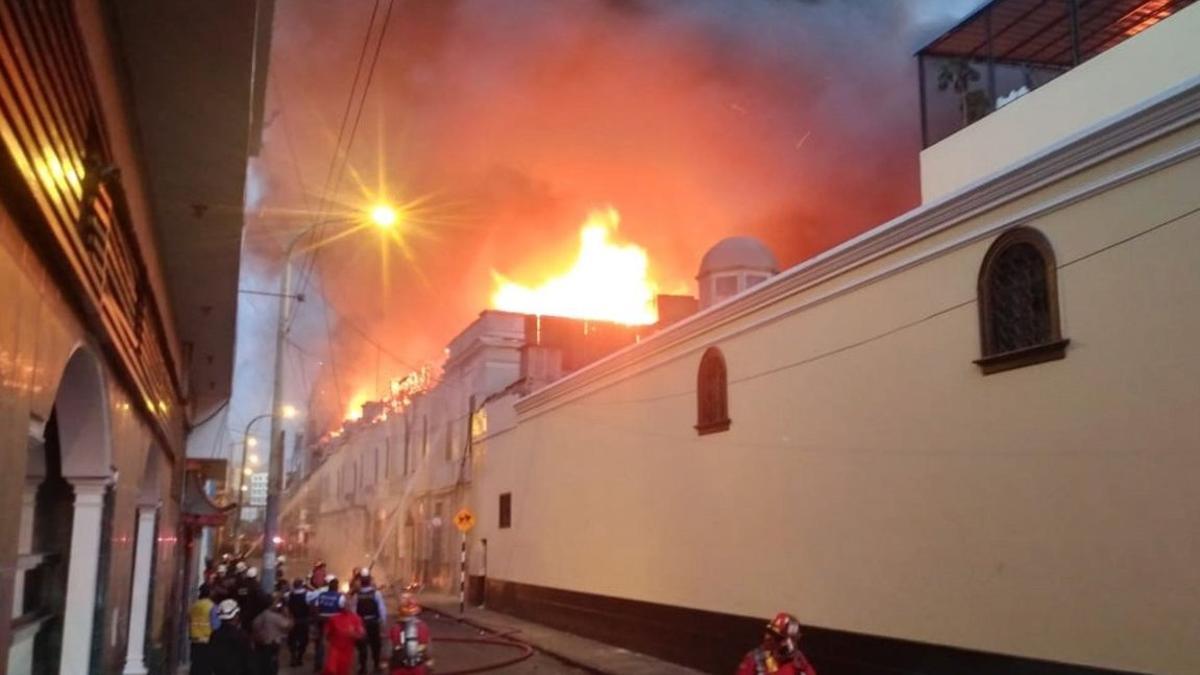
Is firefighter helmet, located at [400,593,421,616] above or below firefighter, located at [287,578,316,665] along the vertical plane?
above

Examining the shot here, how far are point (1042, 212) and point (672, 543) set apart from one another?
27.4 ft

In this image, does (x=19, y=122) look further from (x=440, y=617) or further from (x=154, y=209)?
(x=440, y=617)

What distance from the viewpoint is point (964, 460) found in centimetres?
940

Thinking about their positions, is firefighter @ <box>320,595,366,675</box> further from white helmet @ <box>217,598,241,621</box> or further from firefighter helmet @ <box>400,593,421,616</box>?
white helmet @ <box>217,598,241,621</box>

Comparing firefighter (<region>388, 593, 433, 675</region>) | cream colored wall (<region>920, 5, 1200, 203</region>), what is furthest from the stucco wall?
cream colored wall (<region>920, 5, 1200, 203</region>)

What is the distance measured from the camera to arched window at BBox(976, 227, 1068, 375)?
851cm

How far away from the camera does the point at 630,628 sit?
1691 centimetres

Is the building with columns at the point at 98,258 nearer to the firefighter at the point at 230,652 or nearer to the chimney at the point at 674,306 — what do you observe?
the firefighter at the point at 230,652

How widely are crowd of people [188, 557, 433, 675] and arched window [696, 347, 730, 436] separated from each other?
481 cm

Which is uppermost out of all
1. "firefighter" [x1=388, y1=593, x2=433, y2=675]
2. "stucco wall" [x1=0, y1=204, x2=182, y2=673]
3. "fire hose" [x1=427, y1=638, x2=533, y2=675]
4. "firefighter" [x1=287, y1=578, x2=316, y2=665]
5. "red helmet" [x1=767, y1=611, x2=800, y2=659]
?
"stucco wall" [x1=0, y1=204, x2=182, y2=673]

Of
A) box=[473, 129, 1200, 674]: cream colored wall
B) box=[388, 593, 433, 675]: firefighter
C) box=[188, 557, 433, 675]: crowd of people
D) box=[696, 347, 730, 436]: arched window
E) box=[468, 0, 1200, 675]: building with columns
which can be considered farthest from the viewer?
box=[696, 347, 730, 436]: arched window

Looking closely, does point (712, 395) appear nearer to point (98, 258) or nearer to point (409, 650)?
point (409, 650)

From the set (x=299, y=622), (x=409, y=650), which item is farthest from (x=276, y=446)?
(x=409, y=650)

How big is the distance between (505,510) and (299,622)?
8345mm
